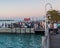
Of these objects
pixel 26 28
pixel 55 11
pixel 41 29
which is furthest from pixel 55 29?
pixel 26 28

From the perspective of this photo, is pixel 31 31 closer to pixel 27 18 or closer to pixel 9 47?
pixel 27 18

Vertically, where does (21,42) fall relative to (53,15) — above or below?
below

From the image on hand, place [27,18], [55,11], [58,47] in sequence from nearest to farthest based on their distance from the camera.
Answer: [58,47] → [55,11] → [27,18]

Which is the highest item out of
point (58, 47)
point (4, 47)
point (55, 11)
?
point (55, 11)

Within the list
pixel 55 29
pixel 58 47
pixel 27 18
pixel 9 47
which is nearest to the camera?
pixel 58 47

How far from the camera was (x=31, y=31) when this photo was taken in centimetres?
6744

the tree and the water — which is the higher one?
the tree

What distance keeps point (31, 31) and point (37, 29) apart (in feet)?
6.74

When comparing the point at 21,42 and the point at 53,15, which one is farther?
the point at 53,15

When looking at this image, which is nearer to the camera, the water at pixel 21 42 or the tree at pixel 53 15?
the water at pixel 21 42

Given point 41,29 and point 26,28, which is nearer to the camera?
point 41,29

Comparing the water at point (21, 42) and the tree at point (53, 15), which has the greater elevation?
the tree at point (53, 15)

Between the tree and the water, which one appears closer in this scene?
the water

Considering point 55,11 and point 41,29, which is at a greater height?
point 55,11
